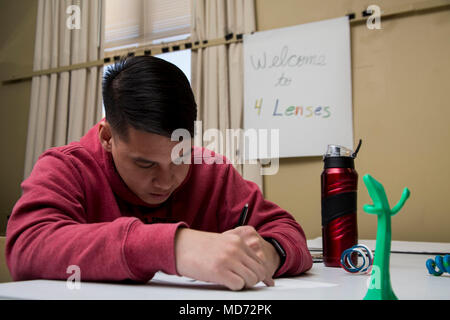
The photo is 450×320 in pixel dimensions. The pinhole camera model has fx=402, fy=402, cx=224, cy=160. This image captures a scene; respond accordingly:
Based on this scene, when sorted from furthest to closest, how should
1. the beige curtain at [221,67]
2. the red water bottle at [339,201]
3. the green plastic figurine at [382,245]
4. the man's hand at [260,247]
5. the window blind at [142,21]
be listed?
the window blind at [142,21], the beige curtain at [221,67], the red water bottle at [339,201], the man's hand at [260,247], the green plastic figurine at [382,245]

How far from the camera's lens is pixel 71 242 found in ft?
1.87

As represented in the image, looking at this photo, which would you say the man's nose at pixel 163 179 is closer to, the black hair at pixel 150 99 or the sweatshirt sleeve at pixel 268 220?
the black hair at pixel 150 99

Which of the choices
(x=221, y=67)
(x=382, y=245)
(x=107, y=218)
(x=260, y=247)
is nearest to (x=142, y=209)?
(x=107, y=218)

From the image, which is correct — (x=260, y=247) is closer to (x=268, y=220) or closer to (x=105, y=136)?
(x=268, y=220)

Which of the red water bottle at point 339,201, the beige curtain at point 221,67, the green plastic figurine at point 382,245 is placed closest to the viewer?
the green plastic figurine at point 382,245

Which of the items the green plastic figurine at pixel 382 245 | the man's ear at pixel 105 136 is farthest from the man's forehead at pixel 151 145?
the green plastic figurine at pixel 382 245

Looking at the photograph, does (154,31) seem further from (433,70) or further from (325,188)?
(325,188)

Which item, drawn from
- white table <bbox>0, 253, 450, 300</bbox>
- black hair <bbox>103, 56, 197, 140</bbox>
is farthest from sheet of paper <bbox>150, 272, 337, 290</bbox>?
black hair <bbox>103, 56, 197, 140</bbox>

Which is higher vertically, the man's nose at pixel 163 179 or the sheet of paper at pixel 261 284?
the man's nose at pixel 163 179

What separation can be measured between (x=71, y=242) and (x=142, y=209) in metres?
0.32

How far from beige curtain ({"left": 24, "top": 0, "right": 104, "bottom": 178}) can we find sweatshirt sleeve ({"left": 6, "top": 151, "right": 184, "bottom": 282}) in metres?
1.95

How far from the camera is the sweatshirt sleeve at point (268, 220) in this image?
691 millimetres
